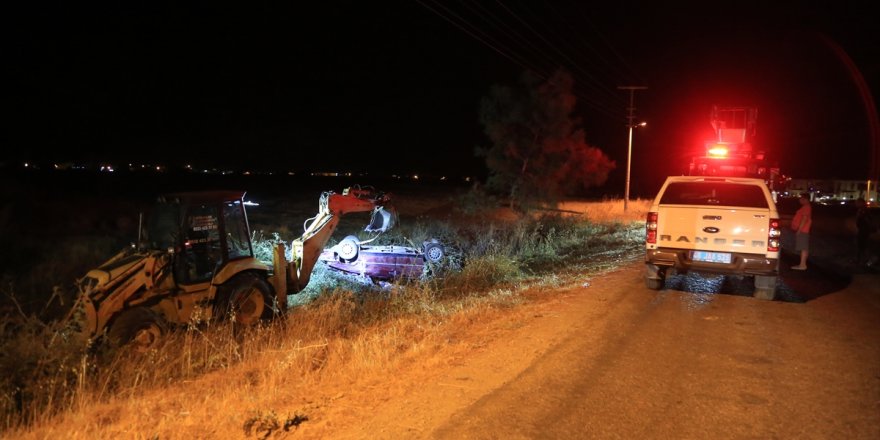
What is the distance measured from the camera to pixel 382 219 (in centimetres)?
1292

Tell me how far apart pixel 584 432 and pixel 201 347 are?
4.92 meters

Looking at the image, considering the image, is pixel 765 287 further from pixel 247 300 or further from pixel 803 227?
pixel 247 300

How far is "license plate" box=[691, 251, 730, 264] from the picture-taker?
9.58 metres

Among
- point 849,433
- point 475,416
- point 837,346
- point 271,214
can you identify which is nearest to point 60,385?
point 475,416

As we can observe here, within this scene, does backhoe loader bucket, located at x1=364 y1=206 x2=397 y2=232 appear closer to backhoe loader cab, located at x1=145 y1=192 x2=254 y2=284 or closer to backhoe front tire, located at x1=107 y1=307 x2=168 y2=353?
backhoe loader cab, located at x1=145 y1=192 x2=254 y2=284

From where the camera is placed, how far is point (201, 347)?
23.8ft

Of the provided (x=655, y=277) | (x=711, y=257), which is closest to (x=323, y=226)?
(x=655, y=277)

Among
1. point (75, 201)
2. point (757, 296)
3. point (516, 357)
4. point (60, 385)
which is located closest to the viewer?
point (60, 385)

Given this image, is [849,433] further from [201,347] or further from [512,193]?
[512,193]

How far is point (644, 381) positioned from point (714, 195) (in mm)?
6870

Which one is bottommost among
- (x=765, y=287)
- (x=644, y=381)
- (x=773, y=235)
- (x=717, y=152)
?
(x=644, y=381)

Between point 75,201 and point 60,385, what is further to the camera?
point 75,201

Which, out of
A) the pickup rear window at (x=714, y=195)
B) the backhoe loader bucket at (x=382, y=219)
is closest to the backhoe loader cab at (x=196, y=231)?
the backhoe loader bucket at (x=382, y=219)

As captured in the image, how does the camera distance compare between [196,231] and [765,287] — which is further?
[765,287]
